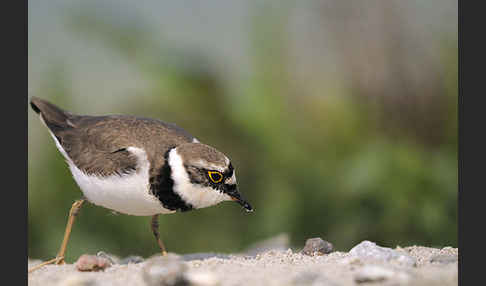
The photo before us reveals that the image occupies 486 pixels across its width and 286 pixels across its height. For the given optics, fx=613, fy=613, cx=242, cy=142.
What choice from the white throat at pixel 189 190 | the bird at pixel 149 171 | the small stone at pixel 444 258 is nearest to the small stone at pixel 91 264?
the bird at pixel 149 171

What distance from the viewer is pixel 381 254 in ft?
10.6

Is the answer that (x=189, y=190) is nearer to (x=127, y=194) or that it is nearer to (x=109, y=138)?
(x=127, y=194)

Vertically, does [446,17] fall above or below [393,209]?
above

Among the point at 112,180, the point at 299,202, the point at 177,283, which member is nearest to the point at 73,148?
the point at 112,180

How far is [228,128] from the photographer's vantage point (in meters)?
6.31

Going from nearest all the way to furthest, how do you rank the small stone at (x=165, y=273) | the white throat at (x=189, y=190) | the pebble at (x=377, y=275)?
the pebble at (x=377, y=275) → the small stone at (x=165, y=273) → the white throat at (x=189, y=190)

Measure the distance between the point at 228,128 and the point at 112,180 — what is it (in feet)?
8.81

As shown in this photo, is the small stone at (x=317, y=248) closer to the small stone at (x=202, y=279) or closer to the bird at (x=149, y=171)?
the bird at (x=149, y=171)

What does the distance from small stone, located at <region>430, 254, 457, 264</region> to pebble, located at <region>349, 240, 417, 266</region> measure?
0.12m

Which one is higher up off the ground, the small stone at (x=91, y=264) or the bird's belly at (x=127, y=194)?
the bird's belly at (x=127, y=194)

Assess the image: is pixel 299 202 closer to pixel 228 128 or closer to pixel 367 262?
pixel 228 128

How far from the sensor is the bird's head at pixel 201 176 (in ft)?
12.2

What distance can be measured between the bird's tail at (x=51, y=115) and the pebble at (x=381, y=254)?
2201 mm

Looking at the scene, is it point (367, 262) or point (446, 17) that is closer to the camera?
point (367, 262)
